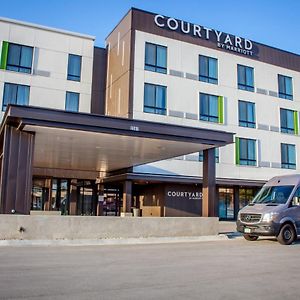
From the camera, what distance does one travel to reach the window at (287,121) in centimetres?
3647

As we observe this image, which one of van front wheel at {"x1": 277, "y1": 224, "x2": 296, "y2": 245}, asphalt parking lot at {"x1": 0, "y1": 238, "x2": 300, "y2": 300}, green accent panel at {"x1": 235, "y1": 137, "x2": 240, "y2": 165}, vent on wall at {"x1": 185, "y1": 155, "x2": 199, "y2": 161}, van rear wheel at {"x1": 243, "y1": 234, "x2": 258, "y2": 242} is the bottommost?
asphalt parking lot at {"x1": 0, "y1": 238, "x2": 300, "y2": 300}

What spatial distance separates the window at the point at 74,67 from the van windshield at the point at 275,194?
21012mm

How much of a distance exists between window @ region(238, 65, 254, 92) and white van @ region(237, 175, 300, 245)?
20.1 meters

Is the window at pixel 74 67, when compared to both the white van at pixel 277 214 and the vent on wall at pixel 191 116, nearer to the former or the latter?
the vent on wall at pixel 191 116

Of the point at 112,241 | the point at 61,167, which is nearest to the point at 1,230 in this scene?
the point at 112,241

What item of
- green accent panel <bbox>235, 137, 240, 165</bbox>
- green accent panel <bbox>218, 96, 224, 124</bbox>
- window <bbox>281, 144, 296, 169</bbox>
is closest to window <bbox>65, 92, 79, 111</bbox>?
green accent panel <bbox>218, 96, 224, 124</bbox>

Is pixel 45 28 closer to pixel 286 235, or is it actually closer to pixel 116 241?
pixel 116 241

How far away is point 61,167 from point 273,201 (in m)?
18.2

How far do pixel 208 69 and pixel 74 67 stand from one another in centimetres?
1098

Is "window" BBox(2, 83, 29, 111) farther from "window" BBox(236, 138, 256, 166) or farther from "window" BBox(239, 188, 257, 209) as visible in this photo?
"window" BBox(239, 188, 257, 209)

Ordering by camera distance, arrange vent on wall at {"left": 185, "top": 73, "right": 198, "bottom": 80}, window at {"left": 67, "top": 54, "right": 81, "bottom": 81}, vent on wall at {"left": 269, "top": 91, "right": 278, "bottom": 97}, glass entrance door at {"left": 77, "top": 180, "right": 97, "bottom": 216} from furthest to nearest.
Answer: vent on wall at {"left": 269, "top": 91, "right": 278, "bottom": 97} → glass entrance door at {"left": 77, "top": 180, "right": 97, "bottom": 216} → window at {"left": 67, "top": 54, "right": 81, "bottom": 81} → vent on wall at {"left": 185, "top": 73, "right": 198, "bottom": 80}

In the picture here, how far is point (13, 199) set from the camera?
15.1m

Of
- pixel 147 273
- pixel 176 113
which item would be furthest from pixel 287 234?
pixel 176 113

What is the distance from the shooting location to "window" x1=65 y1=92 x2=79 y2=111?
32.2m
